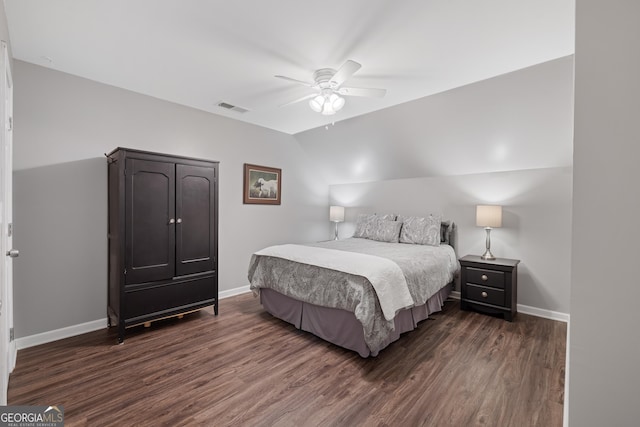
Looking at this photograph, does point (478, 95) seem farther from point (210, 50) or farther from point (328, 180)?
point (328, 180)

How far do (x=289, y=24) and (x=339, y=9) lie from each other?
392 millimetres

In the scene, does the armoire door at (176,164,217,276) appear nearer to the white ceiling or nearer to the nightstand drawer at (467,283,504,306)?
the white ceiling

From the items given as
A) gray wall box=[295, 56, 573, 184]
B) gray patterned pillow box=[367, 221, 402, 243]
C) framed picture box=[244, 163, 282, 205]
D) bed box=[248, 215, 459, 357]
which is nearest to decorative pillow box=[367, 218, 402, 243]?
gray patterned pillow box=[367, 221, 402, 243]

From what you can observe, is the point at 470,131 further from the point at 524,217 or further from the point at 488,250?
the point at 488,250

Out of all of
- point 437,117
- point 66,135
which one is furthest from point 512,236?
point 66,135

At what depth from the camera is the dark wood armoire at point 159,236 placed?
2.74m

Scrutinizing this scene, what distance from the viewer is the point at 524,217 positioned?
356cm

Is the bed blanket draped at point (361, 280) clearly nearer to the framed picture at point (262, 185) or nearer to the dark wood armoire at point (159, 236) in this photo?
the dark wood armoire at point (159, 236)

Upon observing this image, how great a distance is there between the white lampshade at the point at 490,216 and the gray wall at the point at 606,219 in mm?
2797

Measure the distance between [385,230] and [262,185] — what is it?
7.01 ft

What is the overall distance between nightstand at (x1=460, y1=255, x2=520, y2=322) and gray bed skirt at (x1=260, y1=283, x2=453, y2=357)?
41 centimetres

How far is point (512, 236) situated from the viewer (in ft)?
12.0

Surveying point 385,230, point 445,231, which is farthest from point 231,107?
point 445,231

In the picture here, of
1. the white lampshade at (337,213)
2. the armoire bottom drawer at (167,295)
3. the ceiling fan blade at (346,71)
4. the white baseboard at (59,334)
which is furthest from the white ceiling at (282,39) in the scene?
the white lampshade at (337,213)
